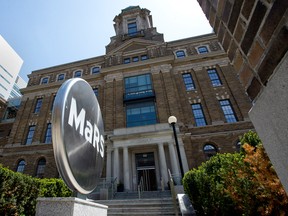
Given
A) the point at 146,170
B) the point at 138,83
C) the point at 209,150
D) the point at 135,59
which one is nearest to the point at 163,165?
the point at 146,170

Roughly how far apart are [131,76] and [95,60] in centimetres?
724

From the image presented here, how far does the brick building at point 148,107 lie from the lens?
1477 centimetres

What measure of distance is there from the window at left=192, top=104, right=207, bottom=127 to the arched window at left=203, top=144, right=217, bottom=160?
2153 mm

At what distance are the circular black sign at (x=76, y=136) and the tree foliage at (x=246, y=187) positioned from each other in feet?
10.7

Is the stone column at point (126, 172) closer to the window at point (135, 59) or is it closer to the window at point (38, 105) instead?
the window at point (135, 59)

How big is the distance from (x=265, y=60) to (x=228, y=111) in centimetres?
1725

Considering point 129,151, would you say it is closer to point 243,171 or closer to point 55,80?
point 243,171

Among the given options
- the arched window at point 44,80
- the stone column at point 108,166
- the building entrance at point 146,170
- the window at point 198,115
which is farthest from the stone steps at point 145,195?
the arched window at point 44,80

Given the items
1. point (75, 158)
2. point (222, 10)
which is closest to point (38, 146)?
point (75, 158)

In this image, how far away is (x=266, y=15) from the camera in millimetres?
1062

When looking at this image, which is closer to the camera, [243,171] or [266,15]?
[266,15]

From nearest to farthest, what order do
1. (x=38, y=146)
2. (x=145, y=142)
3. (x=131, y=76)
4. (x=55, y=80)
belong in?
(x=145, y=142) → (x=38, y=146) → (x=131, y=76) → (x=55, y=80)

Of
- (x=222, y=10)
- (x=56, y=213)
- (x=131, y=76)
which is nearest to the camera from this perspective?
(x=222, y=10)

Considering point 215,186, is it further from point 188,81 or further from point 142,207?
point 188,81
